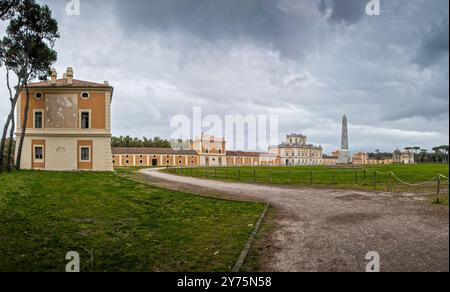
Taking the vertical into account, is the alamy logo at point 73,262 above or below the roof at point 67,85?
below

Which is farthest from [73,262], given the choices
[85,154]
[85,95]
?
[85,95]

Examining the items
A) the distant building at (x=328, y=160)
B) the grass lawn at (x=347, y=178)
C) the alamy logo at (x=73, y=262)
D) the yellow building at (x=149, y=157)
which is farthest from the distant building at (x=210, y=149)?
the alamy logo at (x=73, y=262)

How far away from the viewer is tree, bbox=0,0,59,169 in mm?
23344

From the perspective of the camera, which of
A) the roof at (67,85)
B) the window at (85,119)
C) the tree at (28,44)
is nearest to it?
the tree at (28,44)

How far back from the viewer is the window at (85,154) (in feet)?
93.0

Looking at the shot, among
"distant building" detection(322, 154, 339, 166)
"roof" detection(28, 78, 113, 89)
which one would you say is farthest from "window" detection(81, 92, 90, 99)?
"distant building" detection(322, 154, 339, 166)

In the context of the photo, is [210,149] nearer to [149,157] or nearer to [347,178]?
[149,157]

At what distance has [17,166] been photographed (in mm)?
26516

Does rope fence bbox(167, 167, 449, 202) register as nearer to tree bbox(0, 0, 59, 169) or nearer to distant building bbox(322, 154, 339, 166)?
tree bbox(0, 0, 59, 169)

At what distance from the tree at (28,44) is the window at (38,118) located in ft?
10.9

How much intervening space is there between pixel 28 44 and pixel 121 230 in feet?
71.2

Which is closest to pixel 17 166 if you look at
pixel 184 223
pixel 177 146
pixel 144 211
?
pixel 144 211

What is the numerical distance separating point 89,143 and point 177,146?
65.0 m

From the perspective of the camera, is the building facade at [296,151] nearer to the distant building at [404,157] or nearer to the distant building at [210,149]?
the distant building at [404,157]
